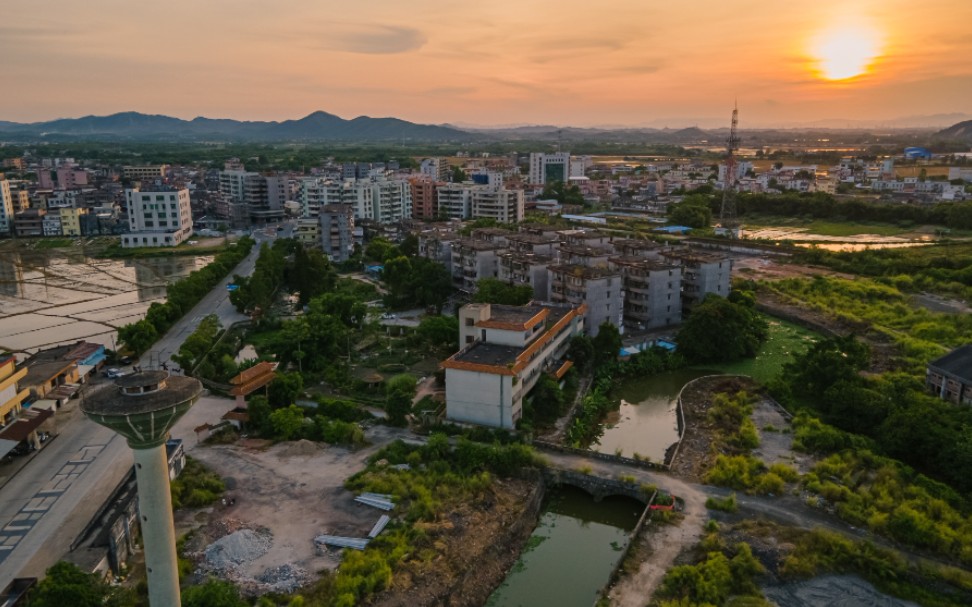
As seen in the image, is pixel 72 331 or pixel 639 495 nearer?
pixel 639 495

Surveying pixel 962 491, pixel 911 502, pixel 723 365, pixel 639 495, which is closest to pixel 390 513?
pixel 639 495

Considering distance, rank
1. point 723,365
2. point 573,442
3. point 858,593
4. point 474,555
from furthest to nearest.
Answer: point 723,365 → point 573,442 → point 474,555 → point 858,593

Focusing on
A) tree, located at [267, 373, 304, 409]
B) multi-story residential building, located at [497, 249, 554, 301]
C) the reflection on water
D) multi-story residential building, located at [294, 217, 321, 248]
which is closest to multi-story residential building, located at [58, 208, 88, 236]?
multi-story residential building, located at [294, 217, 321, 248]

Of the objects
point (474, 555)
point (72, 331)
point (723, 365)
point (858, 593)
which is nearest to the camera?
point (858, 593)

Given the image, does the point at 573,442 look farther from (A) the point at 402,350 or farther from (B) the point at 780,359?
(B) the point at 780,359

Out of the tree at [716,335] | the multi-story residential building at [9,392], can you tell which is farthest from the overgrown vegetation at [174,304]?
the tree at [716,335]

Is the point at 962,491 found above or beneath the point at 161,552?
beneath

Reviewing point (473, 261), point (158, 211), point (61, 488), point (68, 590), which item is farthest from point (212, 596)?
point (158, 211)

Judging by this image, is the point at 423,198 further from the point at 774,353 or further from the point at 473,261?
the point at 774,353
